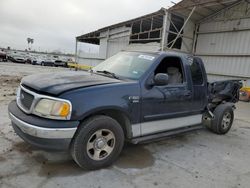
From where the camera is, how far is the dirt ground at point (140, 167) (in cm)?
300

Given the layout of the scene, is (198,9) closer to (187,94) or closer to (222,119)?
(222,119)

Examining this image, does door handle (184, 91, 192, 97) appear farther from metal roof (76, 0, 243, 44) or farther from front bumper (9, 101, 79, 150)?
metal roof (76, 0, 243, 44)

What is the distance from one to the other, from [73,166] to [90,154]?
0.36 meters

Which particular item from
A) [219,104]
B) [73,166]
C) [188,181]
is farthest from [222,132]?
[73,166]

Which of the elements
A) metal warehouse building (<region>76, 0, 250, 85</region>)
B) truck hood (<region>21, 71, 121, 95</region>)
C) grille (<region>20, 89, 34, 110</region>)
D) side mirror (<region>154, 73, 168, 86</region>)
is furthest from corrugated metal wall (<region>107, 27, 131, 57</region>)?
grille (<region>20, 89, 34, 110</region>)

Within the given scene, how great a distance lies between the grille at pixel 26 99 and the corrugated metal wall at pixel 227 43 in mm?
13375

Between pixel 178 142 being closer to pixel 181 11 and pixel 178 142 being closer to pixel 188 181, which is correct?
pixel 188 181

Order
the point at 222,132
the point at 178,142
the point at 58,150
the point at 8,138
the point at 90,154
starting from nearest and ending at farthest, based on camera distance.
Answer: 1. the point at 58,150
2. the point at 90,154
3. the point at 8,138
4. the point at 178,142
5. the point at 222,132

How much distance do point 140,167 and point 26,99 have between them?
1963mm

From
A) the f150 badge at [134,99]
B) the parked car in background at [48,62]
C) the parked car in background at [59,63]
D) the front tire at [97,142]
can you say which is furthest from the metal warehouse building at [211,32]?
the parked car in background at [48,62]

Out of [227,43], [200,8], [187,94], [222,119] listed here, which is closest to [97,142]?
[187,94]

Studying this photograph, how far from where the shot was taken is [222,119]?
5.55 meters

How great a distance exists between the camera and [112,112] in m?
3.42

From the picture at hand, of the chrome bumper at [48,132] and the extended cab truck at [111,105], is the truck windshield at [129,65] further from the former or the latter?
the chrome bumper at [48,132]
